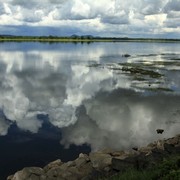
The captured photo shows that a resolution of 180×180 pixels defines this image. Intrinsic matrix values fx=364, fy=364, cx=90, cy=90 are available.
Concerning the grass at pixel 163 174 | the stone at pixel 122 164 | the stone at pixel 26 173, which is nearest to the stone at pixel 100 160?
the stone at pixel 122 164

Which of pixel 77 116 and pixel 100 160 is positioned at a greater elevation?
pixel 100 160

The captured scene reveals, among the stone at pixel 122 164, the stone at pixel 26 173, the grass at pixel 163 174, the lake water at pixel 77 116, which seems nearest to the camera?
the grass at pixel 163 174

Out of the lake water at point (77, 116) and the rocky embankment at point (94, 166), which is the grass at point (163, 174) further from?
the lake water at point (77, 116)

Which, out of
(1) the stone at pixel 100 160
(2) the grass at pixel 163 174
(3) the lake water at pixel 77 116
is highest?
(2) the grass at pixel 163 174

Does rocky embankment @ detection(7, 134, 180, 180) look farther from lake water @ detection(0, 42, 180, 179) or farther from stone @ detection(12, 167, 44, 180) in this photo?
lake water @ detection(0, 42, 180, 179)

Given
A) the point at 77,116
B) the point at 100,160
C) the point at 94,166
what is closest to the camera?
the point at 94,166

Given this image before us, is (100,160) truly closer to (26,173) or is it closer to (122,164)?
(122,164)

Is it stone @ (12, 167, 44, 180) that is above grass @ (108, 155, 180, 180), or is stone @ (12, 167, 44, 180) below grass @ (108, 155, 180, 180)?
below

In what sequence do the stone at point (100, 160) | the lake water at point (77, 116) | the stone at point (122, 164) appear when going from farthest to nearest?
1. the lake water at point (77, 116)
2. the stone at point (100, 160)
3. the stone at point (122, 164)

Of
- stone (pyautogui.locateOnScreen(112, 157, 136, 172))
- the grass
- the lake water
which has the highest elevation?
the grass

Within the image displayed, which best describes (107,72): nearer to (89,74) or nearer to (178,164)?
(89,74)

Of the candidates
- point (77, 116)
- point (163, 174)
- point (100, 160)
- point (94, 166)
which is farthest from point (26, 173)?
point (77, 116)

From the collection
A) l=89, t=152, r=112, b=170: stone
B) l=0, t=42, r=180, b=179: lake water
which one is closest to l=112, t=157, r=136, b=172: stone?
l=89, t=152, r=112, b=170: stone

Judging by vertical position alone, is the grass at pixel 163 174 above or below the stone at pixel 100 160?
above
